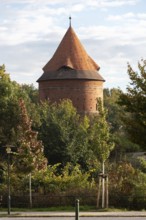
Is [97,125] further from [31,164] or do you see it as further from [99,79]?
[99,79]

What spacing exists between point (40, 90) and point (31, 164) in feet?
168

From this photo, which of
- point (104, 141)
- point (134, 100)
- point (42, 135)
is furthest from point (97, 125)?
point (42, 135)

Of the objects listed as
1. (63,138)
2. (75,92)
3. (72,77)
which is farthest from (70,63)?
(63,138)

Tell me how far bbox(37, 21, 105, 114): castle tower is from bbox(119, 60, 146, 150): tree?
221 ft

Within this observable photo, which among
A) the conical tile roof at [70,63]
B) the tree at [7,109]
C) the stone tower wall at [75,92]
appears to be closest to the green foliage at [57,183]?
the tree at [7,109]

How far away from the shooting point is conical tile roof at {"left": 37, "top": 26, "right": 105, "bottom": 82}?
85.4 meters

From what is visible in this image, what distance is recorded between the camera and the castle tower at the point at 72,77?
84688mm

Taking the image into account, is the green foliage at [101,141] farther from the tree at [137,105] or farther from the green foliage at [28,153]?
the tree at [137,105]

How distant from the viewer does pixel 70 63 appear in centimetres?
8594

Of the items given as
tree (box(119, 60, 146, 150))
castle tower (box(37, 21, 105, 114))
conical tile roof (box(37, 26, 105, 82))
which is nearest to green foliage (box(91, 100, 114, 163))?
tree (box(119, 60, 146, 150))

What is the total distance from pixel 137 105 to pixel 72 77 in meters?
67.8

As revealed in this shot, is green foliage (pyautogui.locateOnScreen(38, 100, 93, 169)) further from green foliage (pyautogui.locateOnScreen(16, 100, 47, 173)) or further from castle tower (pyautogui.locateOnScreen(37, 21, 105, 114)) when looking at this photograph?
castle tower (pyautogui.locateOnScreen(37, 21, 105, 114))

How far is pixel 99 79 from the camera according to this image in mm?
86750

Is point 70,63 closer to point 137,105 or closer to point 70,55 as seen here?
point 70,55
